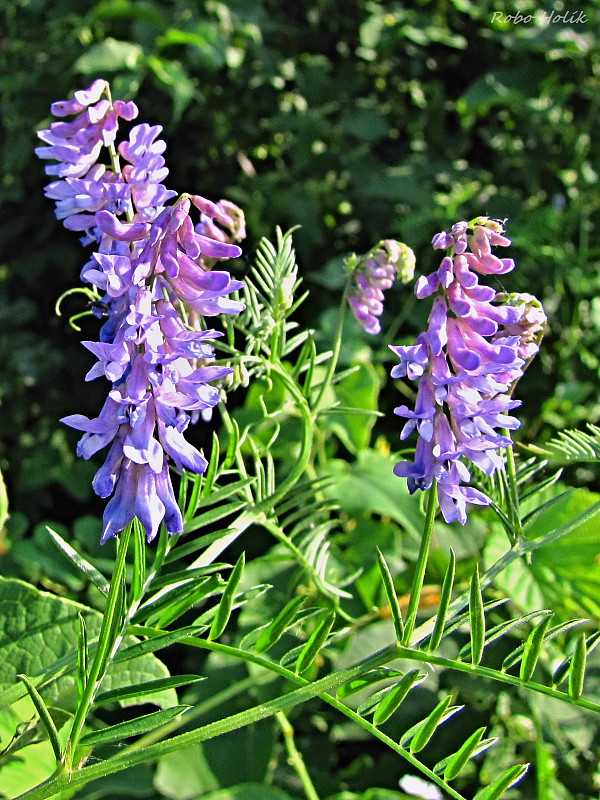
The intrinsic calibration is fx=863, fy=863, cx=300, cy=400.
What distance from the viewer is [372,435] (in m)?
2.30

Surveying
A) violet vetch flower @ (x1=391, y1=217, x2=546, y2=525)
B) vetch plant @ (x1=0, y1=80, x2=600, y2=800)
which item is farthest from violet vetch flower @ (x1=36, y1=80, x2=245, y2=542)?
violet vetch flower @ (x1=391, y1=217, x2=546, y2=525)

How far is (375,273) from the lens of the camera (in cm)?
112

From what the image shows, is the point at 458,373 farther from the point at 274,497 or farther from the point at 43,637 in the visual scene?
the point at 43,637

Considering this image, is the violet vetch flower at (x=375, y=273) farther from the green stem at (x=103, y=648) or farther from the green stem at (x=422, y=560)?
the green stem at (x=103, y=648)

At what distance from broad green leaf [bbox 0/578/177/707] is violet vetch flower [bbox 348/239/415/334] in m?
0.53

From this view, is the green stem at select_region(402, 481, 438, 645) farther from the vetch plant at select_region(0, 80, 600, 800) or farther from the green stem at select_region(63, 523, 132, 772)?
the green stem at select_region(63, 523, 132, 772)

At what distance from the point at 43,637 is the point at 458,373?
684mm

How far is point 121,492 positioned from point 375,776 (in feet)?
4.05

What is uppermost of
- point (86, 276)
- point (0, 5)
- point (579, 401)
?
point (86, 276)

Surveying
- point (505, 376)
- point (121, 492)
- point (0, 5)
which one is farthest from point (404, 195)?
point (121, 492)

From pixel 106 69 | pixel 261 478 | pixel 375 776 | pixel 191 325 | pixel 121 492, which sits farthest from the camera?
pixel 106 69

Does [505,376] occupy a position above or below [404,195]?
above

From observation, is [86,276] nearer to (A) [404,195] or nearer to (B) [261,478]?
(B) [261,478]

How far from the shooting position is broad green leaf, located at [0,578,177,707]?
1.12 metres
